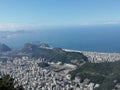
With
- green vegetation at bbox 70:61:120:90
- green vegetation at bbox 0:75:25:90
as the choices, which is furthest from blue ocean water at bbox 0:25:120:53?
green vegetation at bbox 0:75:25:90

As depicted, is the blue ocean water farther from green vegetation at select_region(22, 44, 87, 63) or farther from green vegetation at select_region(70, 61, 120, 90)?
green vegetation at select_region(70, 61, 120, 90)

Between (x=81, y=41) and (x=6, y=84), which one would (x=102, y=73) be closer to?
(x=6, y=84)

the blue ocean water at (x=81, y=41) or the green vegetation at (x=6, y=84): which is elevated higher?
the green vegetation at (x=6, y=84)

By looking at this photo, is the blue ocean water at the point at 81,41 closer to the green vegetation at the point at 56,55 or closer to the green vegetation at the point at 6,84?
the green vegetation at the point at 56,55

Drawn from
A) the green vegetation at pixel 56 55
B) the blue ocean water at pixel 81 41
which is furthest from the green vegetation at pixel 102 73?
the blue ocean water at pixel 81 41

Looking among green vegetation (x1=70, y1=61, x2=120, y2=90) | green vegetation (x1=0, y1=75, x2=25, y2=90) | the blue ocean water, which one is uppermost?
green vegetation (x1=0, y1=75, x2=25, y2=90)

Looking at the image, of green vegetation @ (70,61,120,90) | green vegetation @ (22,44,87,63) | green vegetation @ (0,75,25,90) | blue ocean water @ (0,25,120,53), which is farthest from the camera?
blue ocean water @ (0,25,120,53)

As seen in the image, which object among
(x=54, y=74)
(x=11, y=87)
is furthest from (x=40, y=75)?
(x=11, y=87)

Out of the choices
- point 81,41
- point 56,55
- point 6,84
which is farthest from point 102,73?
point 81,41

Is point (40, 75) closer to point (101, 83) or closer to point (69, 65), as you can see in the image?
point (69, 65)
